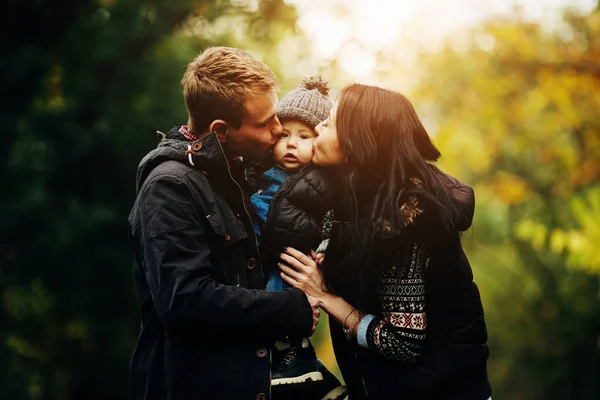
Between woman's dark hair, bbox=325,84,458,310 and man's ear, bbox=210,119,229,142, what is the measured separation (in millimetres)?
426

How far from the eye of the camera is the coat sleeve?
2.33 m

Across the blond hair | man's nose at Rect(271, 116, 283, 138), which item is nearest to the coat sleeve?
the blond hair

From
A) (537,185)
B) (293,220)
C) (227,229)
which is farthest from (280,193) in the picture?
(537,185)

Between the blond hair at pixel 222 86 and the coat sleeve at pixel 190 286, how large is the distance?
339mm

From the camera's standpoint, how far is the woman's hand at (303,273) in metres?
2.61

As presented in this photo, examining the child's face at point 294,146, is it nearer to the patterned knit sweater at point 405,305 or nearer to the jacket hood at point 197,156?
the jacket hood at point 197,156

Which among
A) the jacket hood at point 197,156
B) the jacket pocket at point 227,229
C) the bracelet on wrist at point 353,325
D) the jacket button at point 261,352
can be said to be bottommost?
the jacket button at point 261,352

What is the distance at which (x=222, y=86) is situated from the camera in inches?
103

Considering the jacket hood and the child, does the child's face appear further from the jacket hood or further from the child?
the jacket hood

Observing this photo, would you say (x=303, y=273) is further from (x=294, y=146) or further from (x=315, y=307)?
(x=294, y=146)

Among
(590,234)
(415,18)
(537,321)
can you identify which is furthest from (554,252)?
(415,18)

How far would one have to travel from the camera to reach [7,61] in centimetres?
843

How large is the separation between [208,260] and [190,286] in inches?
4.9

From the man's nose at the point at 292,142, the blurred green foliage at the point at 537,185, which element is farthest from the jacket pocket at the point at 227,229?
the blurred green foliage at the point at 537,185
